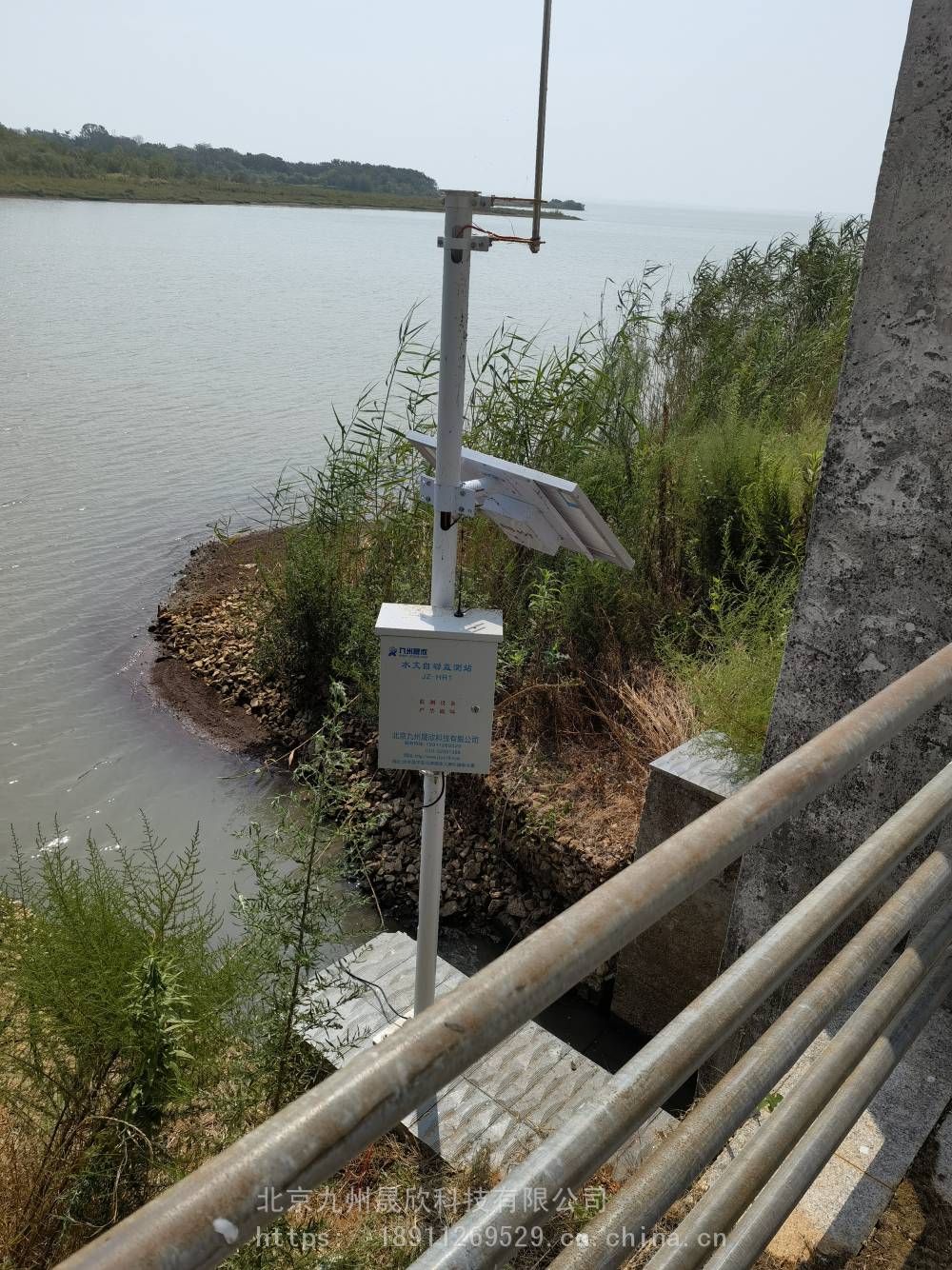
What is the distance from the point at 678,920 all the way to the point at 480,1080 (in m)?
1.25

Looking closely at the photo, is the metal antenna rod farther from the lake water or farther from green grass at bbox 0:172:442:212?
green grass at bbox 0:172:442:212

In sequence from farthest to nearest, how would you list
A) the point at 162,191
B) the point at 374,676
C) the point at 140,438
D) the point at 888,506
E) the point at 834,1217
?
the point at 162,191
the point at 140,438
the point at 374,676
the point at 888,506
the point at 834,1217

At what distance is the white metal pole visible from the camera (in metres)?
2.63

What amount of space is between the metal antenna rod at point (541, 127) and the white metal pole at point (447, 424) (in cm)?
21

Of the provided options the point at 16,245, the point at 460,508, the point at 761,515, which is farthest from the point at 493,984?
the point at 16,245

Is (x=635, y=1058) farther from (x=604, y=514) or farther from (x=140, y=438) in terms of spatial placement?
(x=140, y=438)

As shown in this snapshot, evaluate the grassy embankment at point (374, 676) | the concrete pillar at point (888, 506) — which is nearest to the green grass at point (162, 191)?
the grassy embankment at point (374, 676)

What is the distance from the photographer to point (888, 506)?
2.40 metres

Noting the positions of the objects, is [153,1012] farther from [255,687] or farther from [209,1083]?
[255,687]

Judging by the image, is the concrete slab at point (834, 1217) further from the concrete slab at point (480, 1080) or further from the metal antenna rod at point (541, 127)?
the metal antenna rod at point (541, 127)

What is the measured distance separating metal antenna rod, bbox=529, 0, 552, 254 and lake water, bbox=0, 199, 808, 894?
15.1 ft

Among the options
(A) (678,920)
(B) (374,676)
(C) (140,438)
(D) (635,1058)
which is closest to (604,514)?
(B) (374,676)

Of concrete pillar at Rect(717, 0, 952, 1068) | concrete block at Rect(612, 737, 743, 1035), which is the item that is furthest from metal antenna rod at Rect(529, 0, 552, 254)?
concrete block at Rect(612, 737, 743, 1035)

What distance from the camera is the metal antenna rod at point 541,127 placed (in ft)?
8.37
